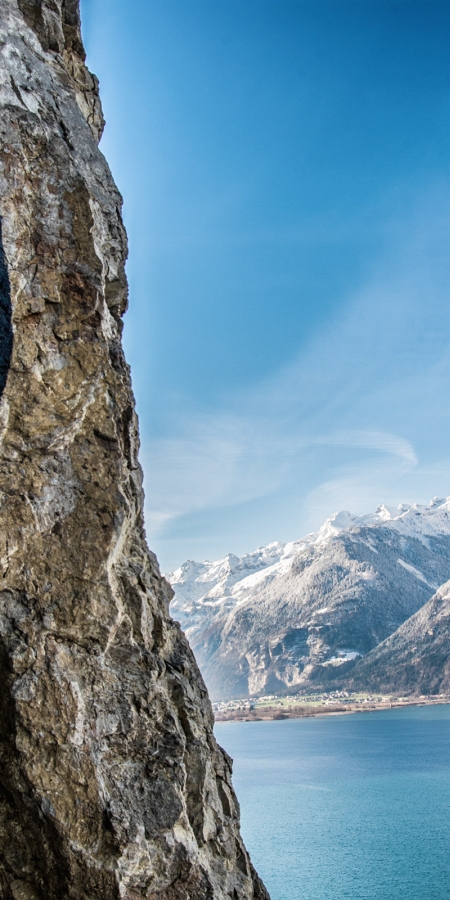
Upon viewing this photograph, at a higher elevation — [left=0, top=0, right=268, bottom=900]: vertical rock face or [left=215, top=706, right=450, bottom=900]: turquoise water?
[left=0, top=0, right=268, bottom=900]: vertical rock face

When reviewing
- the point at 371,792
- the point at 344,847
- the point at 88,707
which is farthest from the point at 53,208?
the point at 371,792

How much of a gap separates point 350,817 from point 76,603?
60455 millimetres

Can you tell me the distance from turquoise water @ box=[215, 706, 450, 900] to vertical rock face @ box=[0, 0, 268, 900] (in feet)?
120

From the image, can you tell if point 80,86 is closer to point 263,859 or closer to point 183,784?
point 183,784

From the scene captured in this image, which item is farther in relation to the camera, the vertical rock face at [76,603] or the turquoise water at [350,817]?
the turquoise water at [350,817]

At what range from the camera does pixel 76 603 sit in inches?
388

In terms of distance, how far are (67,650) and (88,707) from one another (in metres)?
0.93

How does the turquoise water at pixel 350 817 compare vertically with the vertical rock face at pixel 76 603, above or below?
below

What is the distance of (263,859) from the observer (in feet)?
149

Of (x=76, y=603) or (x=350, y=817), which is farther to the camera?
(x=350, y=817)

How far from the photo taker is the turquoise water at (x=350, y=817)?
4100 cm

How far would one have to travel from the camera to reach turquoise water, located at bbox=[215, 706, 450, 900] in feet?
135

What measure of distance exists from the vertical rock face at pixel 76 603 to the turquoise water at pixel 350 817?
36.5 m

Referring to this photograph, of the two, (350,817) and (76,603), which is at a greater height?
(76,603)
